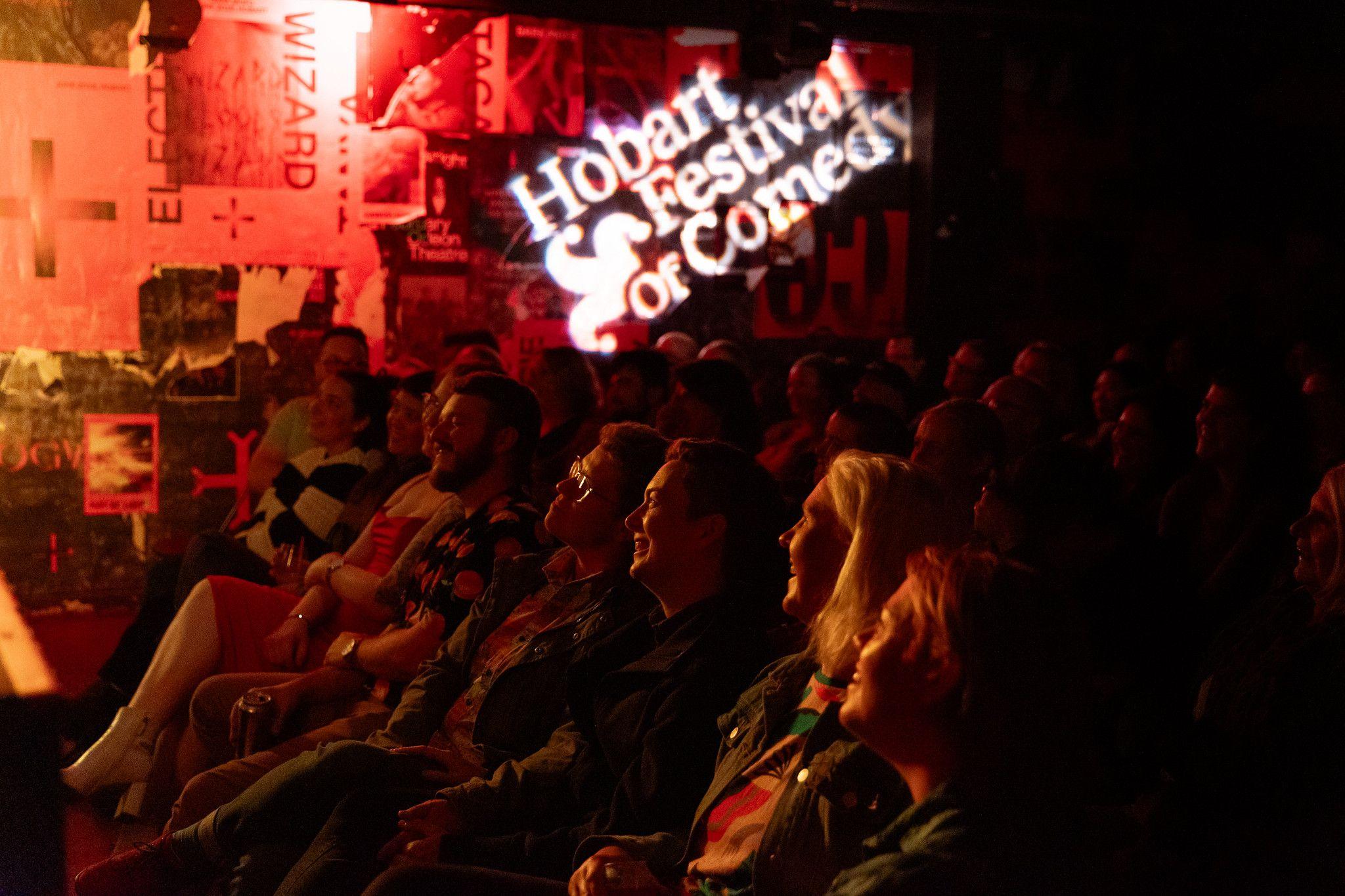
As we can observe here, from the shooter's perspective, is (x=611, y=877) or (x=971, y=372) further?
(x=971, y=372)

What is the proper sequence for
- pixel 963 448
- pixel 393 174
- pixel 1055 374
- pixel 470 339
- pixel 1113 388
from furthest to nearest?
pixel 393 174, pixel 470 339, pixel 1055 374, pixel 1113 388, pixel 963 448

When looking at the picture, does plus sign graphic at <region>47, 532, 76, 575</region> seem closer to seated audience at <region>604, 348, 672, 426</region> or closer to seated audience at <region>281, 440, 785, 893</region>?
seated audience at <region>604, 348, 672, 426</region>

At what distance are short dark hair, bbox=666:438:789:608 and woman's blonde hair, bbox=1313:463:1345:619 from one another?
2.87 ft

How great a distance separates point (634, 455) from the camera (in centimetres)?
266

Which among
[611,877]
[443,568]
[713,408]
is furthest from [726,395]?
[611,877]

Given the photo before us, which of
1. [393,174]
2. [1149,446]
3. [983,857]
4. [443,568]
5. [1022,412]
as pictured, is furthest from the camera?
[393,174]

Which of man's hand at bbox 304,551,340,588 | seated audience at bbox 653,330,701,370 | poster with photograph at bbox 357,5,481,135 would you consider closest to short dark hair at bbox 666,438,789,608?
man's hand at bbox 304,551,340,588

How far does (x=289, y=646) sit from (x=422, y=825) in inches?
47.6

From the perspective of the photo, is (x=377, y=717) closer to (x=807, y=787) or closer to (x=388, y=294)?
(x=807, y=787)

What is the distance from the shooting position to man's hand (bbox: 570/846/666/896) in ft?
6.33

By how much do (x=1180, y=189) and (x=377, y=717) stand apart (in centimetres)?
676

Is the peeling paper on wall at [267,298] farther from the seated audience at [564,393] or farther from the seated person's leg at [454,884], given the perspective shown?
the seated person's leg at [454,884]

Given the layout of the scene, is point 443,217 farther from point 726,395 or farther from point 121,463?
point 726,395

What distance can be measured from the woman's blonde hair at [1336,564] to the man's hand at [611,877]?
1150mm
